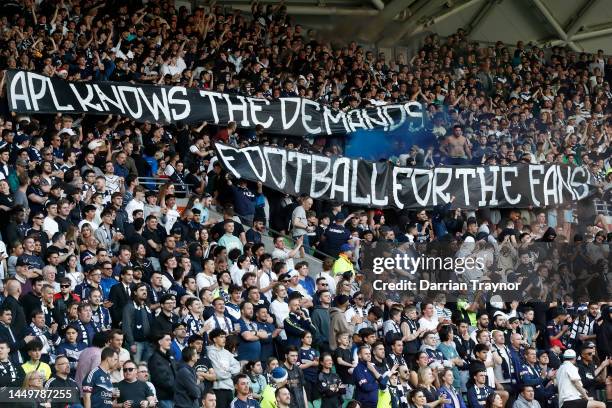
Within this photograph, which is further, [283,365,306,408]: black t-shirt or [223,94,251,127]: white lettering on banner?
[223,94,251,127]: white lettering on banner

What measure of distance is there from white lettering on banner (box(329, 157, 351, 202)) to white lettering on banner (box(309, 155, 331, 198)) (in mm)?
114

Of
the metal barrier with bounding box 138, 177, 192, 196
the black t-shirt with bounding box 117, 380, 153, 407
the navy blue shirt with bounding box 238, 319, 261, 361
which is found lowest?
the black t-shirt with bounding box 117, 380, 153, 407

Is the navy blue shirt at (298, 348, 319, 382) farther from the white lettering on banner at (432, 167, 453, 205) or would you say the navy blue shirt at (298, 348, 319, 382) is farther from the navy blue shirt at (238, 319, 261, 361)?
the white lettering on banner at (432, 167, 453, 205)

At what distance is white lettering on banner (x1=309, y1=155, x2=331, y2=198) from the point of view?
62.1 feet

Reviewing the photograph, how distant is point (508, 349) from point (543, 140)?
849cm

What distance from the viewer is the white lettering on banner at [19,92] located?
17.2 meters

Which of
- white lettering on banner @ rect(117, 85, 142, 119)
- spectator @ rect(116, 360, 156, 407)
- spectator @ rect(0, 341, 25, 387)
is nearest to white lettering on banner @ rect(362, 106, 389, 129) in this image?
white lettering on banner @ rect(117, 85, 142, 119)

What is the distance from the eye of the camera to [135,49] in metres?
19.7

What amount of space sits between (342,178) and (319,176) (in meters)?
0.43

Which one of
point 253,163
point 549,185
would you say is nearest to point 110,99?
point 253,163

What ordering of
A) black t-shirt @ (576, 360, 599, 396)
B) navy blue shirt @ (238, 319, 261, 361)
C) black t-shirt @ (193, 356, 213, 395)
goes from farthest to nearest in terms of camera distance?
black t-shirt @ (576, 360, 599, 396)
navy blue shirt @ (238, 319, 261, 361)
black t-shirt @ (193, 356, 213, 395)

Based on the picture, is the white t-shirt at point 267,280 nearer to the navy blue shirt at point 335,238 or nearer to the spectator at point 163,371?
the navy blue shirt at point 335,238

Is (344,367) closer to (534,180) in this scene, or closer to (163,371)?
(163,371)

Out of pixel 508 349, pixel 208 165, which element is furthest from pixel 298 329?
pixel 208 165
